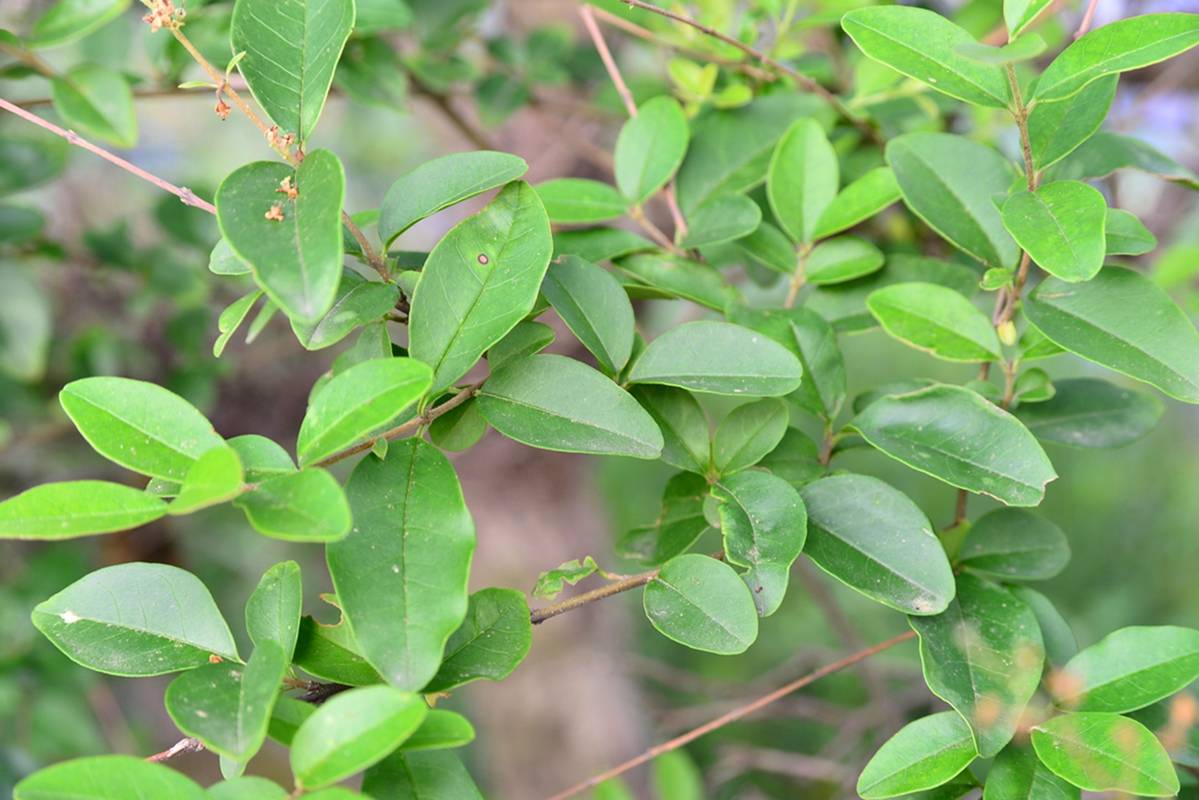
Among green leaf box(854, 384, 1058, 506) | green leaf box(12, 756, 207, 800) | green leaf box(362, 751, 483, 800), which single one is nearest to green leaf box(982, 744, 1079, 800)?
green leaf box(854, 384, 1058, 506)

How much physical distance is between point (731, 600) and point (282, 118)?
0.28 m

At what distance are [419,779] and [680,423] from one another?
206mm

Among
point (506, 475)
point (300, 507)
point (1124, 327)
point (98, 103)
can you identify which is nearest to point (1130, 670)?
point (1124, 327)

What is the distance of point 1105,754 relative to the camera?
411 millimetres

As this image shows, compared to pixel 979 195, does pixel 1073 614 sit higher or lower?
lower

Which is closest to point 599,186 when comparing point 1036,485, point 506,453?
point 1036,485

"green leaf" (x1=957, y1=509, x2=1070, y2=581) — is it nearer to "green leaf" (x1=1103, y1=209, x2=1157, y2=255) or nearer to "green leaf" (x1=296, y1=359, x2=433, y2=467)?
"green leaf" (x1=1103, y1=209, x2=1157, y2=255)

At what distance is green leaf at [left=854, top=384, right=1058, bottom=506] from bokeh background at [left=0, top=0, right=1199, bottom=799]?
0.39 m

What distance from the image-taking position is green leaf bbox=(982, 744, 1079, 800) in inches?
16.4

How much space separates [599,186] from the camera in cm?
62

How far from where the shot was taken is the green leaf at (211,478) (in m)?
0.33

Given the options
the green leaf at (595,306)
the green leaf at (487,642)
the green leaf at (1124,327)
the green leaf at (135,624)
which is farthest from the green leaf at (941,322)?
the green leaf at (135,624)

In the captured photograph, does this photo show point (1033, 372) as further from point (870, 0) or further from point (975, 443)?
Result: point (870, 0)

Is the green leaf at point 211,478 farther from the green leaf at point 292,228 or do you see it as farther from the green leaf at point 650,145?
the green leaf at point 650,145
